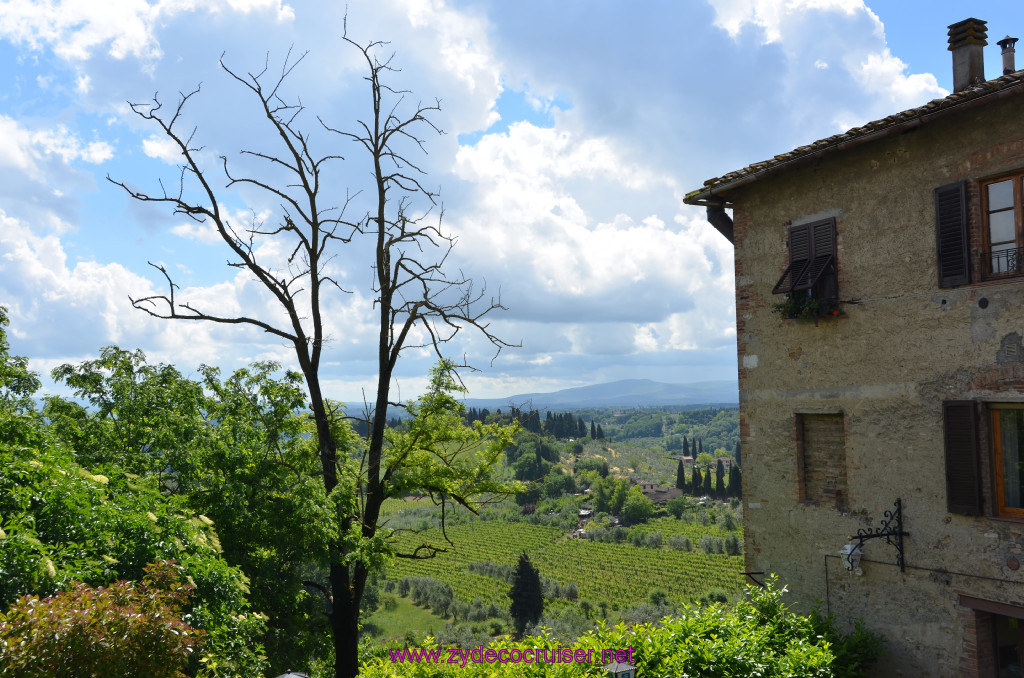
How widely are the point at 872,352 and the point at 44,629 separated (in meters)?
9.59

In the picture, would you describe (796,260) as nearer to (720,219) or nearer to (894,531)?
(720,219)

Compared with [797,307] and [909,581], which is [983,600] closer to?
[909,581]

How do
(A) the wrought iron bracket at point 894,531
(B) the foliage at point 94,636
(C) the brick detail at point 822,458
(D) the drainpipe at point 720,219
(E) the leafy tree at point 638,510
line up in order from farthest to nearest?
(E) the leafy tree at point 638,510 → (D) the drainpipe at point 720,219 → (C) the brick detail at point 822,458 → (A) the wrought iron bracket at point 894,531 → (B) the foliage at point 94,636

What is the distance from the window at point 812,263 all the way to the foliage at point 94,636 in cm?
877

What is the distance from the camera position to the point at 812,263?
9727mm

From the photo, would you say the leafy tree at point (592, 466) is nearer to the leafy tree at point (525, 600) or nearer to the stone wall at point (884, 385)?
the leafy tree at point (525, 600)

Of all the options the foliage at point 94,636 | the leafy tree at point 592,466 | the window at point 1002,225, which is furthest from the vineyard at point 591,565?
the foliage at point 94,636

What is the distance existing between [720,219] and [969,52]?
4.10m

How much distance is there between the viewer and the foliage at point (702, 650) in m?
6.18

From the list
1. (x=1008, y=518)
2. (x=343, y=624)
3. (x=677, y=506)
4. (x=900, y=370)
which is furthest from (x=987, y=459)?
(x=677, y=506)

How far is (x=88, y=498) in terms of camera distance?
6969mm

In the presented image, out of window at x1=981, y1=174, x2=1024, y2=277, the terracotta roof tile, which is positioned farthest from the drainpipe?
window at x1=981, y1=174, x2=1024, y2=277

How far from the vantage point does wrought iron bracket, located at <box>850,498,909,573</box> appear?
855cm

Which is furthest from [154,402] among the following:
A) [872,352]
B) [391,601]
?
[391,601]
